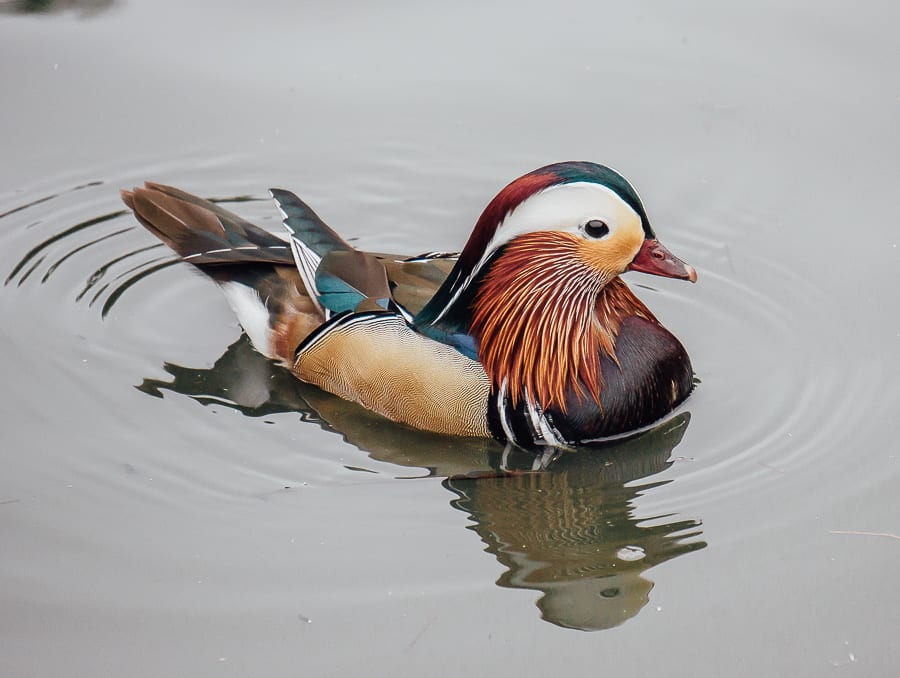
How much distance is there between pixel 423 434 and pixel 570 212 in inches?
43.4

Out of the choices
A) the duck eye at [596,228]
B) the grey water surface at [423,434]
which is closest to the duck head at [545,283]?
the duck eye at [596,228]

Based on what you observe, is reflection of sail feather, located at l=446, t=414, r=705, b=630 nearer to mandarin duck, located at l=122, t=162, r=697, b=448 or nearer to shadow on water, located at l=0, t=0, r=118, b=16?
mandarin duck, located at l=122, t=162, r=697, b=448

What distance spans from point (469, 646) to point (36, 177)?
13.6 ft

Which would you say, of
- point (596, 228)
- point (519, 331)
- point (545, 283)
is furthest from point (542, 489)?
point (596, 228)

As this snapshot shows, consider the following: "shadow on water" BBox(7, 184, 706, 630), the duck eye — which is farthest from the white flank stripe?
the duck eye

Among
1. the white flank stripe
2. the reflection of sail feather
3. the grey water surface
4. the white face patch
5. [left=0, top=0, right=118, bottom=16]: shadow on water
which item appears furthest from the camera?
[left=0, top=0, right=118, bottom=16]: shadow on water

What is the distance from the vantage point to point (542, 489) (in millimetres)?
5281

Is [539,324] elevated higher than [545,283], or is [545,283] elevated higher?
[545,283]

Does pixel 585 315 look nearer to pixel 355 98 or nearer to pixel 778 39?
pixel 355 98

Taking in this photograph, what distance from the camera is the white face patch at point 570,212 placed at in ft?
16.9

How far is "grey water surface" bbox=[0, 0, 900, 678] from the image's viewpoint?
450 centimetres

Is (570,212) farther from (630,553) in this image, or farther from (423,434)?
(630,553)

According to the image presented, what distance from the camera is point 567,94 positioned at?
25.3ft

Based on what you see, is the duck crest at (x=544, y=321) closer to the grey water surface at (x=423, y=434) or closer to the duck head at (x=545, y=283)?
the duck head at (x=545, y=283)
